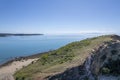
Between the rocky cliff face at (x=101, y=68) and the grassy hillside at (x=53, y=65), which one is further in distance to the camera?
the grassy hillside at (x=53, y=65)

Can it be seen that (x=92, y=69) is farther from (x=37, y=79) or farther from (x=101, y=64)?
(x=37, y=79)

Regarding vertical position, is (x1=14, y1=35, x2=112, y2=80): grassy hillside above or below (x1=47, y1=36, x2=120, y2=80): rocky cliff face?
below

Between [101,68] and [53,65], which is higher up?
[101,68]

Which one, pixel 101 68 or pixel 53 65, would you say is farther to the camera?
pixel 53 65

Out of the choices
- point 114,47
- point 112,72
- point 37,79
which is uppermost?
point 114,47

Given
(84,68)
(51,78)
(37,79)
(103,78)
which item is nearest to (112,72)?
(103,78)

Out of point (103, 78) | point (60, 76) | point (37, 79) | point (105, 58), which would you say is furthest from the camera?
point (37, 79)

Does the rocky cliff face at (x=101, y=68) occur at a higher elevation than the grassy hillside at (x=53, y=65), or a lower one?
higher

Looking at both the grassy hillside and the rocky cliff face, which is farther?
the grassy hillside
